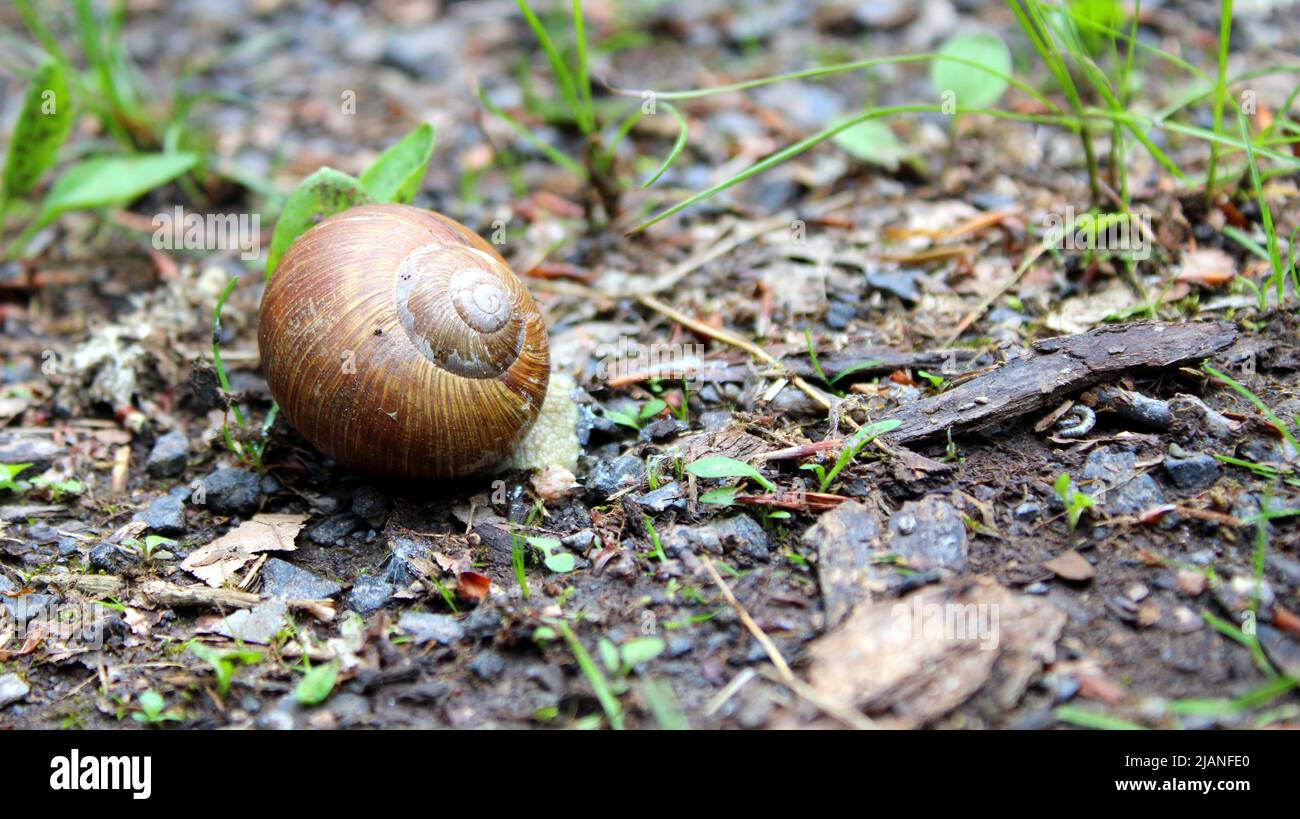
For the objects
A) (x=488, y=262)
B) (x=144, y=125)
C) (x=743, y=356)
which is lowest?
(x=743, y=356)

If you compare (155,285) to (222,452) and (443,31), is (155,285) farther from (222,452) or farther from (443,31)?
(443,31)

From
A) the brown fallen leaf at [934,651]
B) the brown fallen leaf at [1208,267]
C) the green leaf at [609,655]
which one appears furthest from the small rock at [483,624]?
the brown fallen leaf at [1208,267]

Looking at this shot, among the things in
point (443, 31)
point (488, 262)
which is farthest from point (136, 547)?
point (443, 31)

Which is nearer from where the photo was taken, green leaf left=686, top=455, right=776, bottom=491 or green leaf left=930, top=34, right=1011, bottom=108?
green leaf left=686, top=455, right=776, bottom=491

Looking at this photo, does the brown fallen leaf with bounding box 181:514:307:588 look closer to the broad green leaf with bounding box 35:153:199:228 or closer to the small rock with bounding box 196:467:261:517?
the small rock with bounding box 196:467:261:517

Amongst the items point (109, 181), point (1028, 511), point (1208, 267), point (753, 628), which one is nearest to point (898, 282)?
point (1208, 267)

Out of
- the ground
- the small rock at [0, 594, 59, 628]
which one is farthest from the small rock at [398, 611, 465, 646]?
the small rock at [0, 594, 59, 628]

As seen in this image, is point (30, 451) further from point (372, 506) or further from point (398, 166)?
point (398, 166)
